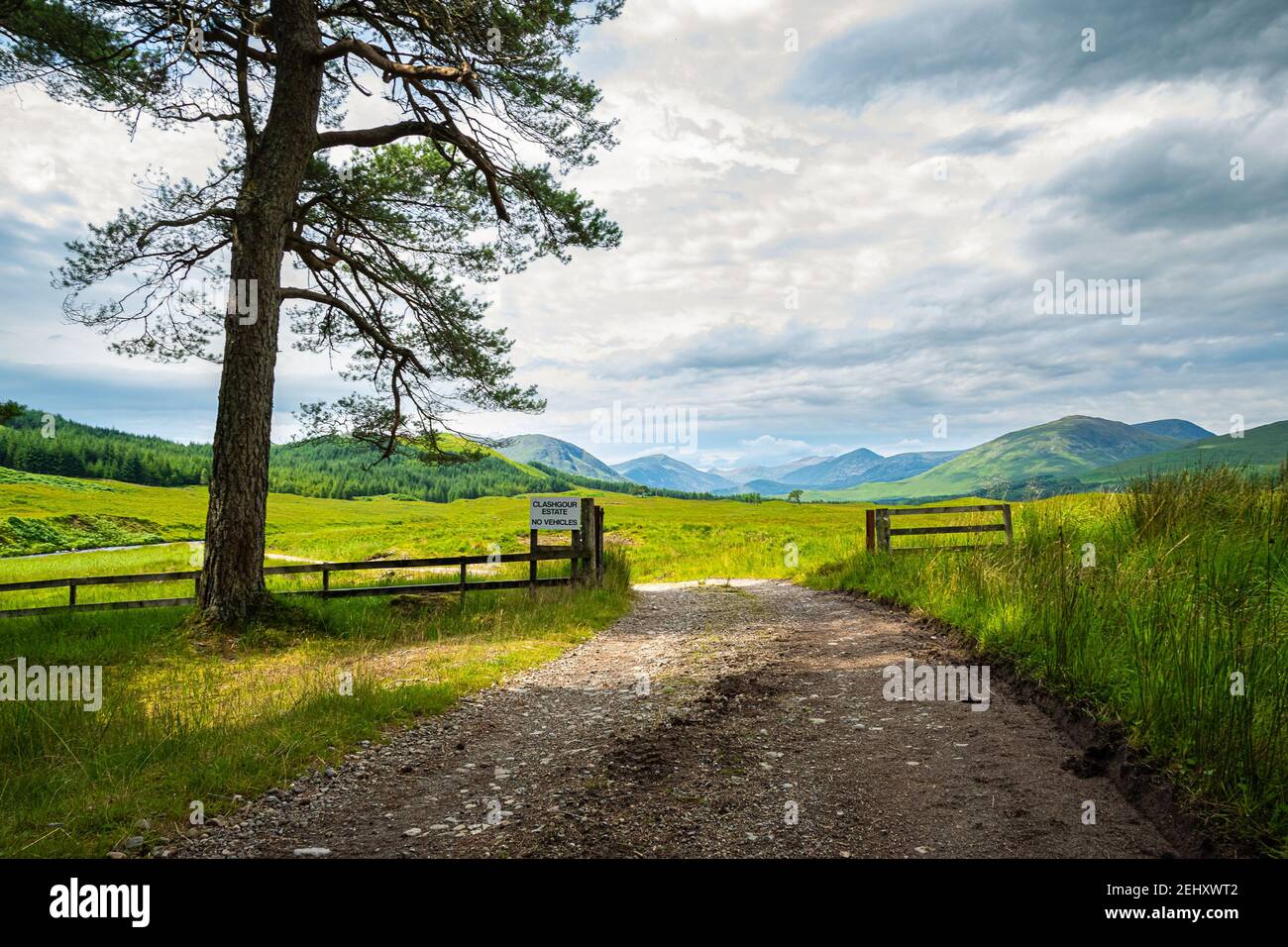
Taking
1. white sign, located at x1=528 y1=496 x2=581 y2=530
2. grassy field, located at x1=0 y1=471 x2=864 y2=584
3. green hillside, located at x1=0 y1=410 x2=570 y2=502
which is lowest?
grassy field, located at x1=0 y1=471 x2=864 y2=584

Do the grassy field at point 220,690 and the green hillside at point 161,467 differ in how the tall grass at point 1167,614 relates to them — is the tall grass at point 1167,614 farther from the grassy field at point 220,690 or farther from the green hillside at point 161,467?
the green hillside at point 161,467

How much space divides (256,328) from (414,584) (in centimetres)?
653

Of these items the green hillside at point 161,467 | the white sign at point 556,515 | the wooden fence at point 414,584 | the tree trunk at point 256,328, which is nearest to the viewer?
the tree trunk at point 256,328

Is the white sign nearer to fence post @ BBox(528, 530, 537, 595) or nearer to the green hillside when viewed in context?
fence post @ BBox(528, 530, 537, 595)

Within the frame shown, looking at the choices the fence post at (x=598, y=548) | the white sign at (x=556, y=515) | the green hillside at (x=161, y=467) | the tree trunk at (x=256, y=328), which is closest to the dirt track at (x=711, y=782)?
the tree trunk at (x=256, y=328)

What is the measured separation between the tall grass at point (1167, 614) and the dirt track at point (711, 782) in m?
0.55

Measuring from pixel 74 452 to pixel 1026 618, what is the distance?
571 ft

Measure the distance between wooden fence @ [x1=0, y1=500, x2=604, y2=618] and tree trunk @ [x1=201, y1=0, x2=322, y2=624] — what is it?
0.96 meters

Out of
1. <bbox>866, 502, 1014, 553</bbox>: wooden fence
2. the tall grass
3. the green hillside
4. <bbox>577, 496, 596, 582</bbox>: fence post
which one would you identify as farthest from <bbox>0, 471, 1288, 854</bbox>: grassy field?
the green hillside

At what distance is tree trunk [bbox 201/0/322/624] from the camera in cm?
1080

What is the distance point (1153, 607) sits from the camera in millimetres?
6172

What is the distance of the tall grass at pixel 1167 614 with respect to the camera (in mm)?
4039
